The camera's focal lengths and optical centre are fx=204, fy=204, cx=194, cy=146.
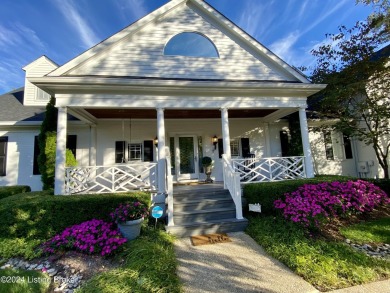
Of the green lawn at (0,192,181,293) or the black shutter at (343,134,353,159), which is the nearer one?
the green lawn at (0,192,181,293)

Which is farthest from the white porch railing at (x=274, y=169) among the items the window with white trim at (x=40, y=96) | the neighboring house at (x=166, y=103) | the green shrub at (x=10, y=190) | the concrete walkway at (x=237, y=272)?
the window with white trim at (x=40, y=96)

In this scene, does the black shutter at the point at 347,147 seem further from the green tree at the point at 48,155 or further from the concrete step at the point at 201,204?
the green tree at the point at 48,155

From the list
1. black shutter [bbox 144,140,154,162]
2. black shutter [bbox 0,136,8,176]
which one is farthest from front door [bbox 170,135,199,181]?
black shutter [bbox 0,136,8,176]

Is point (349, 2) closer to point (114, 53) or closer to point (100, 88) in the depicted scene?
point (114, 53)

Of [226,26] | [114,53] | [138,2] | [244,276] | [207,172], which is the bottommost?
[244,276]

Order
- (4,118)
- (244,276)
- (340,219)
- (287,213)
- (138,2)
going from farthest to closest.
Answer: (138,2) < (4,118) < (340,219) < (287,213) < (244,276)

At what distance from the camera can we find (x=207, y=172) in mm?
8852

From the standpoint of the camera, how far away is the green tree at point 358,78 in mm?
8156

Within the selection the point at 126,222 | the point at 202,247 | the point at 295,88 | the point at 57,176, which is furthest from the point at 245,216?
the point at 57,176

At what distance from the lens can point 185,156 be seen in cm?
916

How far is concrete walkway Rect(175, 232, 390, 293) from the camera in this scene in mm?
2861

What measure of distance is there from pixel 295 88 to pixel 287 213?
4.37 metres

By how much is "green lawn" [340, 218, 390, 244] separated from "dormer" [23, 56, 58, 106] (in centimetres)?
1258

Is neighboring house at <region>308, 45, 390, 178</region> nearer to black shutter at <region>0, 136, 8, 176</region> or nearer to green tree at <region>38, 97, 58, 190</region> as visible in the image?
green tree at <region>38, 97, 58, 190</region>
